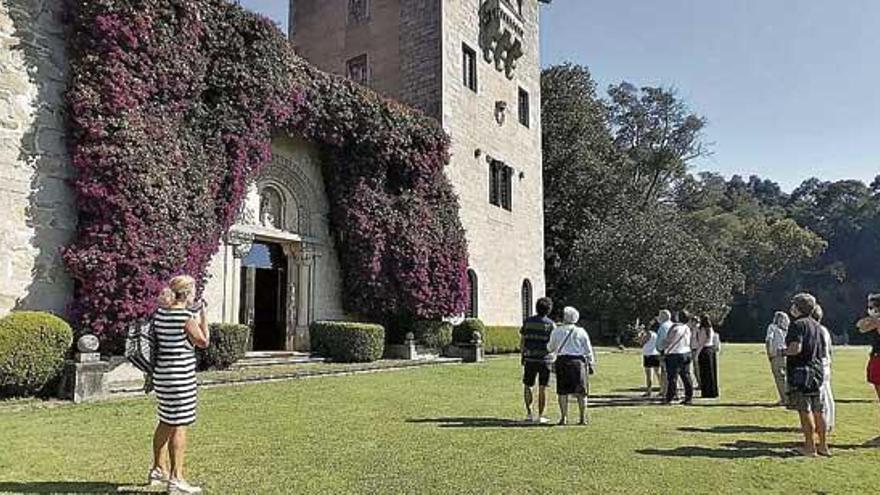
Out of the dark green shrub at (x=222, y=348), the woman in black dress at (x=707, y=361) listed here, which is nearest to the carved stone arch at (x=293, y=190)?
the dark green shrub at (x=222, y=348)

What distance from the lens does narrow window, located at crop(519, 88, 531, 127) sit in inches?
1142

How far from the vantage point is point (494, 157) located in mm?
26000

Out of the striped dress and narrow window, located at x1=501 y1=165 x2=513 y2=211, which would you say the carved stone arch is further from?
the striped dress

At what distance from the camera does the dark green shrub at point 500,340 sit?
75.3ft

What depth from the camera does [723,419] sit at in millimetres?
9609

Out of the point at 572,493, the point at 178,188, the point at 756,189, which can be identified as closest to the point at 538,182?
the point at 178,188

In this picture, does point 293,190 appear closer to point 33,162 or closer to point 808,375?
point 33,162

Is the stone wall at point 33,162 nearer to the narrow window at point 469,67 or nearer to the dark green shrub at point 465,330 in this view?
the dark green shrub at point 465,330

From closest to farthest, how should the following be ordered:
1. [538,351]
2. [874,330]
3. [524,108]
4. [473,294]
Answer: [874,330]
[538,351]
[473,294]
[524,108]

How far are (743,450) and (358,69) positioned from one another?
2094 cm

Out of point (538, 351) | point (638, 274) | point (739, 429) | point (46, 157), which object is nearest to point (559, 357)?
point (538, 351)

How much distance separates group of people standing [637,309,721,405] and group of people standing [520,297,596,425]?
2.79 m

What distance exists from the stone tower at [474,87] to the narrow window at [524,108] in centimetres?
4

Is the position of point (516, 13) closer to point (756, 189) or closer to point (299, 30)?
point (299, 30)
